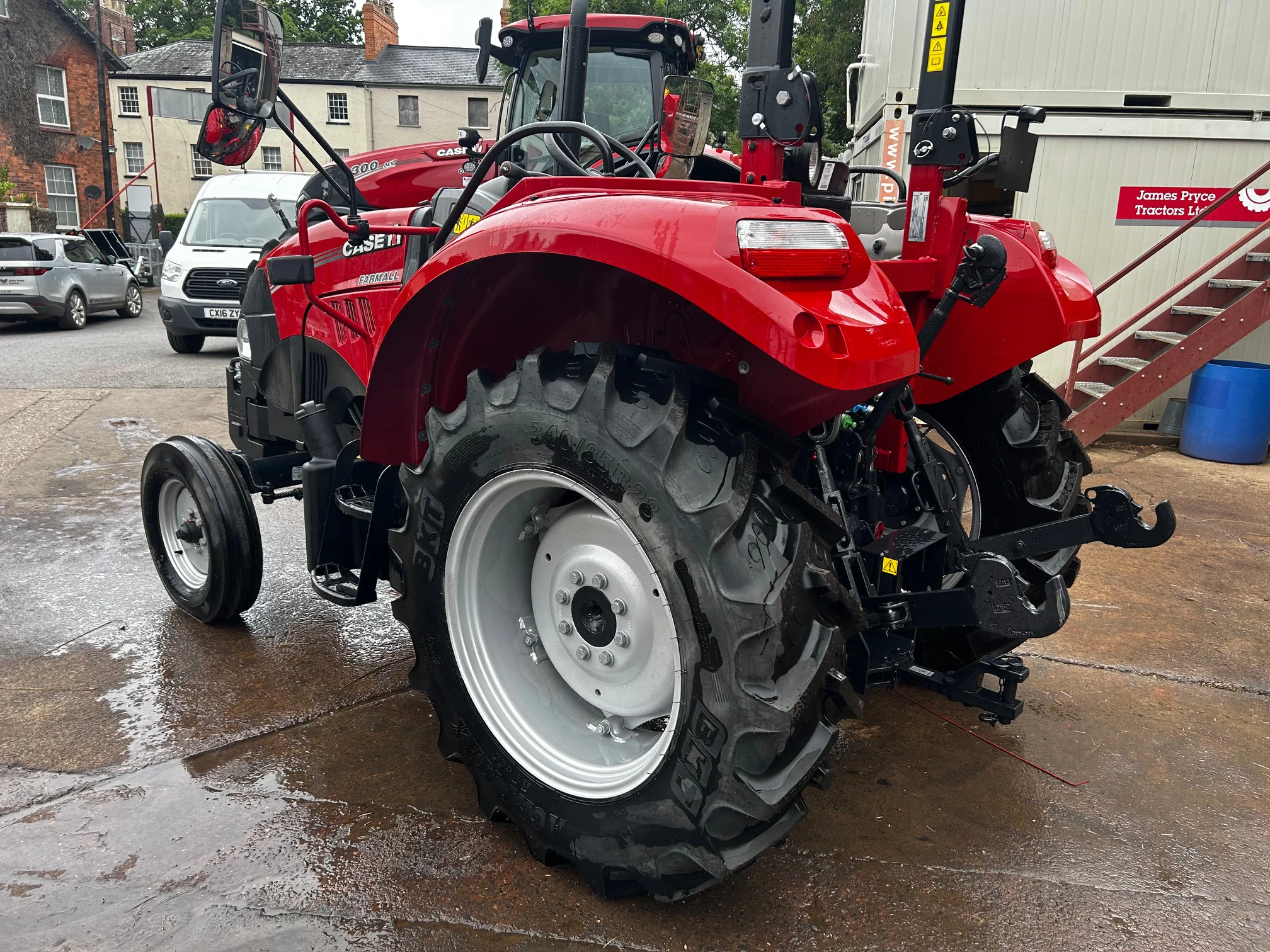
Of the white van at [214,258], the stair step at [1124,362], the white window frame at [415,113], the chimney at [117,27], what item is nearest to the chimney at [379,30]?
the white window frame at [415,113]

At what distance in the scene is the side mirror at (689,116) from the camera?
2641 mm

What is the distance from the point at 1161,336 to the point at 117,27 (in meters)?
43.9

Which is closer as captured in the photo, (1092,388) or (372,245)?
(372,245)

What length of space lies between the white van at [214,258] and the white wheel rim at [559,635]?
10202mm

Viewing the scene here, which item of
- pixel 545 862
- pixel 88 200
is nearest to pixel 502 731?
pixel 545 862

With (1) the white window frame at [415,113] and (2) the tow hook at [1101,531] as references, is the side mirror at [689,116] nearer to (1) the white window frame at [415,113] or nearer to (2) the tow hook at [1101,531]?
(2) the tow hook at [1101,531]

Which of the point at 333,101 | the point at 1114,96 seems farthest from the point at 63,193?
the point at 1114,96

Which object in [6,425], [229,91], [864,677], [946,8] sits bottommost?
[6,425]

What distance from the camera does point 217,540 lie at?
143 inches

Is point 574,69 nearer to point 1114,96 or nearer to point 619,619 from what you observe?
point 619,619

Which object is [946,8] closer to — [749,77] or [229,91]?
[749,77]

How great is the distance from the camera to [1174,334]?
767 cm

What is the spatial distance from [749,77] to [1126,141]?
6.82m

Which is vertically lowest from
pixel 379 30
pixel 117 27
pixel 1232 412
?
pixel 1232 412
